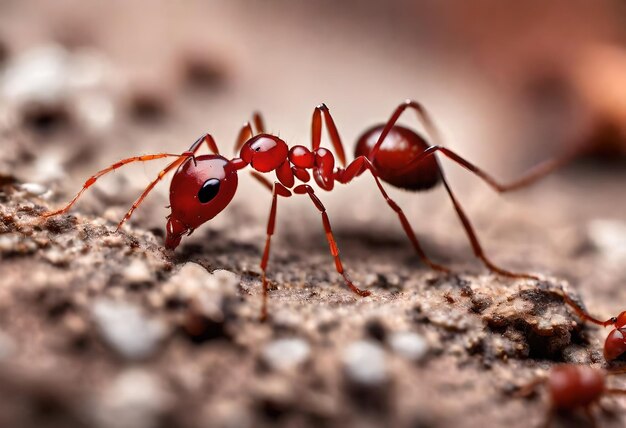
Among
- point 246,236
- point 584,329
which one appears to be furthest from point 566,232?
point 246,236

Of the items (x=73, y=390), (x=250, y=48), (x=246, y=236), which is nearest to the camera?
(x=73, y=390)

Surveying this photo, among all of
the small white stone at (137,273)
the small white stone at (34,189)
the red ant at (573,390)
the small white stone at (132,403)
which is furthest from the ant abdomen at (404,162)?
the small white stone at (132,403)

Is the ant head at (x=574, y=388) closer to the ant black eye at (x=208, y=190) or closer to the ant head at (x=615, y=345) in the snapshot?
the ant head at (x=615, y=345)

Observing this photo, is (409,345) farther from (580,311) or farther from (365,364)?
(580,311)

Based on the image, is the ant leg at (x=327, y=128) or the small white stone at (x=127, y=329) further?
the ant leg at (x=327, y=128)

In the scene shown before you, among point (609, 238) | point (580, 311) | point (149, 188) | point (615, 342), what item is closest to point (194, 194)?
point (149, 188)

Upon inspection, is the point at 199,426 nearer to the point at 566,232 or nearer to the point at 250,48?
the point at 566,232

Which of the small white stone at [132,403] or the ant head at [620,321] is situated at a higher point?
the small white stone at [132,403]
